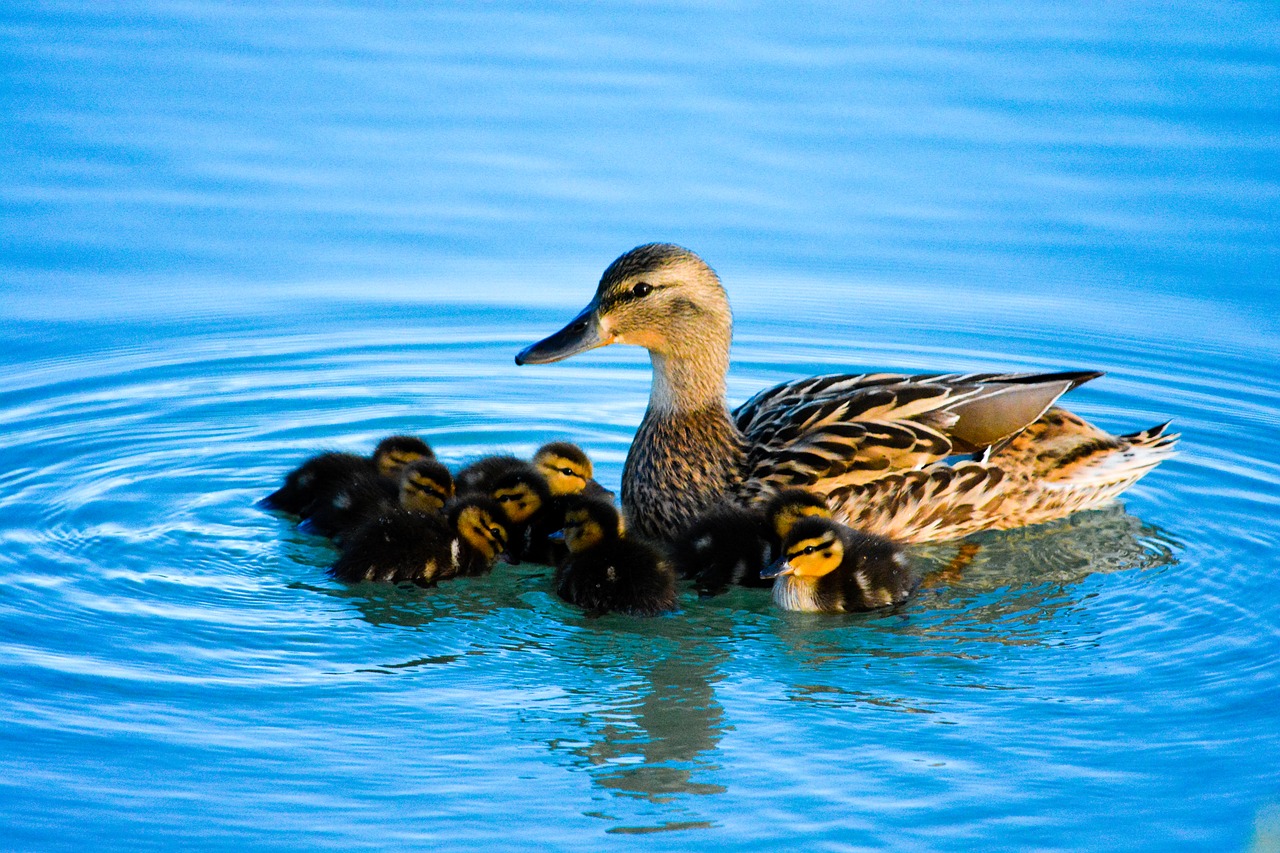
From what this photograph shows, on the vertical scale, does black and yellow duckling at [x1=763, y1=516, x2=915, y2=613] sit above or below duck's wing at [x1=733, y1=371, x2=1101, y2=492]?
below

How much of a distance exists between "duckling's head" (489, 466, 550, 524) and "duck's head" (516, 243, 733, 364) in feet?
1.63

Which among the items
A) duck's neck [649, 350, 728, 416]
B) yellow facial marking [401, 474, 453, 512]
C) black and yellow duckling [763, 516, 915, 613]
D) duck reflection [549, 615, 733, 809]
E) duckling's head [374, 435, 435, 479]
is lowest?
duck reflection [549, 615, 733, 809]

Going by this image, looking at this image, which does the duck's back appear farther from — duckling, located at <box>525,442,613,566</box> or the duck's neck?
the duck's neck

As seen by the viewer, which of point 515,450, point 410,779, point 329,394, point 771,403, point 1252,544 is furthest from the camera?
point 329,394

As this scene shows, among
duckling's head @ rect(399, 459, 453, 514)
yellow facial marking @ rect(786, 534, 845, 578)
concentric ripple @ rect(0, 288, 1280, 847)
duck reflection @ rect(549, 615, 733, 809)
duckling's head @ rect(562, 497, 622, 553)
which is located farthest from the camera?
duckling's head @ rect(399, 459, 453, 514)

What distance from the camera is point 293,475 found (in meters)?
6.72

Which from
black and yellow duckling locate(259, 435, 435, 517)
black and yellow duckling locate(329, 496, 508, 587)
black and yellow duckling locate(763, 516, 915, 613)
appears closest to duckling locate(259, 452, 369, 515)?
black and yellow duckling locate(259, 435, 435, 517)

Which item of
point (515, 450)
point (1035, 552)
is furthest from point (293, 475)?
point (1035, 552)

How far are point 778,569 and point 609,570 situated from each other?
0.54 m

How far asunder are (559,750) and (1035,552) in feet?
8.03

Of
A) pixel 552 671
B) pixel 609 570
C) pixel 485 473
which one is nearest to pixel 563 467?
pixel 485 473

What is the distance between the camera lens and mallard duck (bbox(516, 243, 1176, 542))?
21.5 feet

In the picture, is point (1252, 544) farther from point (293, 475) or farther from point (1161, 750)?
point (293, 475)

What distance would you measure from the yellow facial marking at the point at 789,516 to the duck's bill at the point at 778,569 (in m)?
0.16
